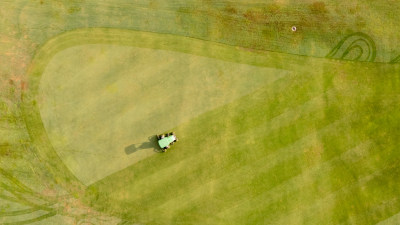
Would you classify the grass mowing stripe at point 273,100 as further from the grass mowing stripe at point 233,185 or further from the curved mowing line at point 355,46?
the grass mowing stripe at point 233,185

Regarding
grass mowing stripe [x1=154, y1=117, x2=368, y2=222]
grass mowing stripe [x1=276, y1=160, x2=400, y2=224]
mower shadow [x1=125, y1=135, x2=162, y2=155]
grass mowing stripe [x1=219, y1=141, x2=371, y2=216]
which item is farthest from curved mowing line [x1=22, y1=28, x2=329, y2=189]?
grass mowing stripe [x1=276, y1=160, x2=400, y2=224]

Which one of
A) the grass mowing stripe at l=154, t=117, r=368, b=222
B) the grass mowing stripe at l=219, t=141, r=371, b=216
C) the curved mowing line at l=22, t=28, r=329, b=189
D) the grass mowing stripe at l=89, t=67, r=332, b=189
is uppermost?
the curved mowing line at l=22, t=28, r=329, b=189

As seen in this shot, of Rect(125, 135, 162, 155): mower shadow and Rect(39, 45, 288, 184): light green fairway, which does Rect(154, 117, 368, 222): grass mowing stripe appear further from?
Rect(39, 45, 288, 184): light green fairway

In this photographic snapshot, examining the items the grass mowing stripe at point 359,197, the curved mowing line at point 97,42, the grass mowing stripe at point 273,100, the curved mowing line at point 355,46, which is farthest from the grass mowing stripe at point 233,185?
the curved mowing line at point 355,46

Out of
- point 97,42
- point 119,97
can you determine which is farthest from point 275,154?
point 97,42

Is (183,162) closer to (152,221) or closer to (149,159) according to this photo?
(149,159)

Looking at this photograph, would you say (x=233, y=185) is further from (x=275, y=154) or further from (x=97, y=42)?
(x=97, y=42)

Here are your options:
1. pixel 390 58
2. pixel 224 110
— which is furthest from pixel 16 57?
pixel 390 58
